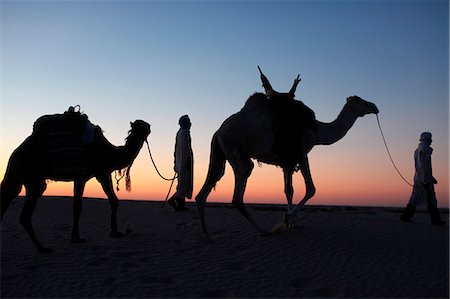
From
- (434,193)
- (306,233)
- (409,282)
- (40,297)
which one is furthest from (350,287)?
(434,193)

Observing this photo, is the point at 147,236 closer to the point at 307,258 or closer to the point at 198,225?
the point at 198,225

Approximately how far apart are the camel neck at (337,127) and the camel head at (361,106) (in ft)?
0.27

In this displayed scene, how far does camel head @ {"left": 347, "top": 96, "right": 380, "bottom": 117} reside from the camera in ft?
35.8

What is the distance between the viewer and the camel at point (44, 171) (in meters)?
9.10

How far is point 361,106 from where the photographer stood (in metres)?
10.9

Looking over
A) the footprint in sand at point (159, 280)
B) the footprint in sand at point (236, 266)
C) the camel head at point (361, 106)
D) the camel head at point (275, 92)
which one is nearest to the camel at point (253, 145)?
the camel head at point (275, 92)

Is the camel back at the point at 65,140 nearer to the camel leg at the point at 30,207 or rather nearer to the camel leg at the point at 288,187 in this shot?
the camel leg at the point at 30,207

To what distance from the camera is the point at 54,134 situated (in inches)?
370

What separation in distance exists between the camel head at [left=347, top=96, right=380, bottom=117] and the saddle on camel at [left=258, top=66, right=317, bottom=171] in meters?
1.40

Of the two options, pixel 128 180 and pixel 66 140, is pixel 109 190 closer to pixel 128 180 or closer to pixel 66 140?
pixel 128 180

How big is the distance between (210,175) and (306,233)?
228 cm

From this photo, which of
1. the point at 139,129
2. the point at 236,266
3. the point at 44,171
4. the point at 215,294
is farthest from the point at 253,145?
the point at 44,171

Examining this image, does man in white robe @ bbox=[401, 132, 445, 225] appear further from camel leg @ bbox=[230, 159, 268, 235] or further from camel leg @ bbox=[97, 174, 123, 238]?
camel leg @ bbox=[97, 174, 123, 238]

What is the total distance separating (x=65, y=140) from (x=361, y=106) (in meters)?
6.49
